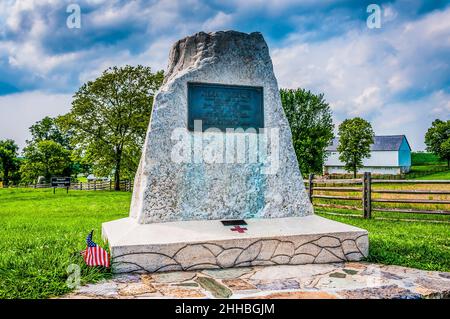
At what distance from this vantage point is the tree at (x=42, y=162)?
3881 centimetres

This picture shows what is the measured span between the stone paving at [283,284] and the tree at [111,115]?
22.6 meters

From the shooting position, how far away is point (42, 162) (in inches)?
1545

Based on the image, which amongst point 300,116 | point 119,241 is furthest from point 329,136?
point 119,241

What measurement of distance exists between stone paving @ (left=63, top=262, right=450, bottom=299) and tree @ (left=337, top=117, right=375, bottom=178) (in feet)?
128

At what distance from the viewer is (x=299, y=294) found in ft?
10.7

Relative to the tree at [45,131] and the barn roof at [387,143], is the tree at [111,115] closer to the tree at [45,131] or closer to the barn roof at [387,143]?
the tree at [45,131]

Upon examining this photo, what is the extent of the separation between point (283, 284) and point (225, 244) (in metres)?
0.87

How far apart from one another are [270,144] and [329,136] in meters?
26.9

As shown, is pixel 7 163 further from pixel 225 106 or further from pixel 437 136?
pixel 437 136

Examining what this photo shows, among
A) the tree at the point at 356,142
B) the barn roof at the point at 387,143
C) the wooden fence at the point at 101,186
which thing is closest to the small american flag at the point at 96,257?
the wooden fence at the point at 101,186

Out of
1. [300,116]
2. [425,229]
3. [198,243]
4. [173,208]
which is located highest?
[300,116]

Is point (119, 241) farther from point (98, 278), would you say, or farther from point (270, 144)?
point (270, 144)

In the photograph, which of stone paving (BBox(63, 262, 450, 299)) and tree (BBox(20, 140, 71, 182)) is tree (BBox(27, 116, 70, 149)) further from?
stone paving (BBox(63, 262, 450, 299))
